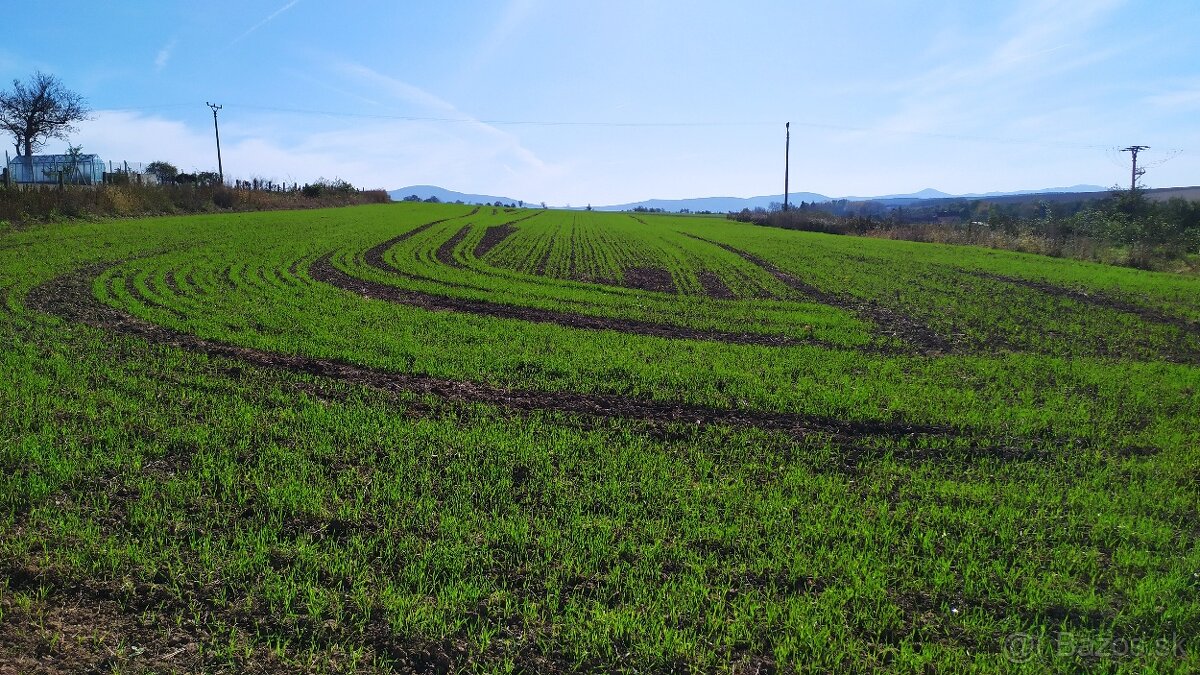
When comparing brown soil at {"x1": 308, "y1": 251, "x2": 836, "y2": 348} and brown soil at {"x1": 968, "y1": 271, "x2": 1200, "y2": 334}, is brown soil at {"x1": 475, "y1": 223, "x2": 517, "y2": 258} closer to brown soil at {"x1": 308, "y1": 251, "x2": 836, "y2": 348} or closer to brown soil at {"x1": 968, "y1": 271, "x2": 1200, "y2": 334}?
brown soil at {"x1": 308, "y1": 251, "x2": 836, "y2": 348}

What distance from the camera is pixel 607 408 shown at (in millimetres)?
8398

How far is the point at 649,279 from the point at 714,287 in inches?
103

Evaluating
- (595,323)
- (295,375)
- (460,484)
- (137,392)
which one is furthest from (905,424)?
(137,392)

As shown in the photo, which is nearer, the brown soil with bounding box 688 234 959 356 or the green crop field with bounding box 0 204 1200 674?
the green crop field with bounding box 0 204 1200 674

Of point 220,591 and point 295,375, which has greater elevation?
point 295,375

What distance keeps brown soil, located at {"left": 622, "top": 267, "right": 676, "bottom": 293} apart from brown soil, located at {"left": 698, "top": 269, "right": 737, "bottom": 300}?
3.87ft

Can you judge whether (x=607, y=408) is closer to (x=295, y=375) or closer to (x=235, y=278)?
(x=295, y=375)

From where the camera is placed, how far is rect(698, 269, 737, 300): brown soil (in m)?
19.2

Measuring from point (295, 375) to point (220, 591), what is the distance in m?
5.22

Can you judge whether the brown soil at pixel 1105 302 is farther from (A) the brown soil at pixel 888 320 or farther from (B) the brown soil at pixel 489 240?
(B) the brown soil at pixel 489 240

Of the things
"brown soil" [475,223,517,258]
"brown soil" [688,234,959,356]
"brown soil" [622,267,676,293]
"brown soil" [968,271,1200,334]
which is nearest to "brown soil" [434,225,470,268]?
"brown soil" [475,223,517,258]

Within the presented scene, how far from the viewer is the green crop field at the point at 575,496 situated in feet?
13.4

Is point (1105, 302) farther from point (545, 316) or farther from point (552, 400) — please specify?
point (552, 400)

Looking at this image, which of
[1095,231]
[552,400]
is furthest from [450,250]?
[1095,231]
